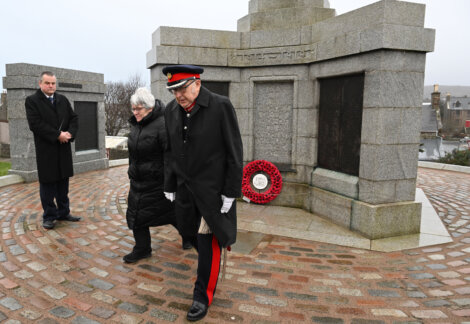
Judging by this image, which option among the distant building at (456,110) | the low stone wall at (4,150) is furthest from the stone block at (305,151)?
the distant building at (456,110)

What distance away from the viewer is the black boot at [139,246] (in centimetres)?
388

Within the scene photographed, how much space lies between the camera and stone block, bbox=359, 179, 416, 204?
473 centimetres

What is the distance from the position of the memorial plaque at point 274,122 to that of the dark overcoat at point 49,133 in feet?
10.5

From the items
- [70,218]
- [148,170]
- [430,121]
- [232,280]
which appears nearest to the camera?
[232,280]

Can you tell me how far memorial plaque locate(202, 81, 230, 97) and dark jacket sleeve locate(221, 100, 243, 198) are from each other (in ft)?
11.7

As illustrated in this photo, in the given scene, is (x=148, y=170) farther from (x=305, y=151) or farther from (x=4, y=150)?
(x=4, y=150)

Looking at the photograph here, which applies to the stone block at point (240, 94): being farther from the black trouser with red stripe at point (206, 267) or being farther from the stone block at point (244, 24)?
the black trouser with red stripe at point (206, 267)

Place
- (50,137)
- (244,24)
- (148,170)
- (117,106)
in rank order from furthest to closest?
(117,106) → (244,24) → (50,137) → (148,170)

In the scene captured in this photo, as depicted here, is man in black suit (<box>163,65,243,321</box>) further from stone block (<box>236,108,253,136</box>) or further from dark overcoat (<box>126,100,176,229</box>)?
stone block (<box>236,108,253,136</box>)

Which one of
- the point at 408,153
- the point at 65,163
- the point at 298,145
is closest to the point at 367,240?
the point at 408,153

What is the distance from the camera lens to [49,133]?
189 inches

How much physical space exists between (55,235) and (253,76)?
4.12m

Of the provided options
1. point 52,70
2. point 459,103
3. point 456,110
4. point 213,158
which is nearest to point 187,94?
point 213,158

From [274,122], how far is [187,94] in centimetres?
362
